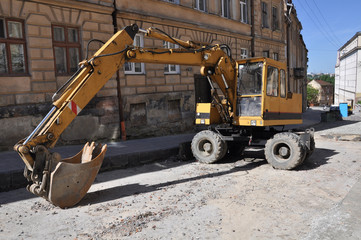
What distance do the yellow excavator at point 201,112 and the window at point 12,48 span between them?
4682mm

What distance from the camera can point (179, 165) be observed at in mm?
8047

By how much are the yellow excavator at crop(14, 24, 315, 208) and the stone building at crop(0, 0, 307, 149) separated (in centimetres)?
408

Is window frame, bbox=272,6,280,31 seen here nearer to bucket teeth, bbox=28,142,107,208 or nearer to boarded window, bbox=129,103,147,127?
boarded window, bbox=129,103,147,127

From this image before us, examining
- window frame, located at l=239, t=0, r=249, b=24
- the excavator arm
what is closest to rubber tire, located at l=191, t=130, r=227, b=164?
the excavator arm

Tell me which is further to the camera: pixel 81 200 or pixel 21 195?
pixel 21 195

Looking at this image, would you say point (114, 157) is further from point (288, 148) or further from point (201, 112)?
point (288, 148)

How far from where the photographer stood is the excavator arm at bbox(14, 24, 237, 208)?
4652mm

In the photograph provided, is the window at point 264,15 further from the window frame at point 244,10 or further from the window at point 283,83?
the window at point 283,83

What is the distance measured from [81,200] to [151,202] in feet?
4.07

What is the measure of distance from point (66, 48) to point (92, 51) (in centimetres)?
84

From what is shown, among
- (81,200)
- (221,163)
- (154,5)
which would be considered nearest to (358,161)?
(221,163)

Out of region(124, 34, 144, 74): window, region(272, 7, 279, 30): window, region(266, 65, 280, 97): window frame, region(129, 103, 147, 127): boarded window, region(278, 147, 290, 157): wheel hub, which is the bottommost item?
region(278, 147, 290, 157): wheel hub

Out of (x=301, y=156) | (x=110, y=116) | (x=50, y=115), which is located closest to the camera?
(x=50, y=115)

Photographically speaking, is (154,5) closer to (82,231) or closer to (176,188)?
(176,188)
